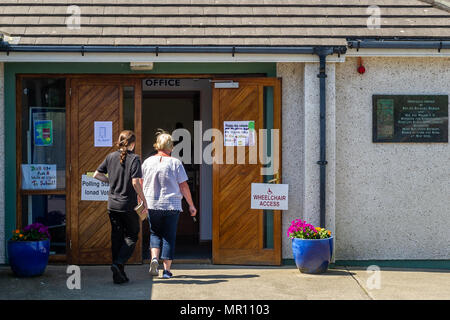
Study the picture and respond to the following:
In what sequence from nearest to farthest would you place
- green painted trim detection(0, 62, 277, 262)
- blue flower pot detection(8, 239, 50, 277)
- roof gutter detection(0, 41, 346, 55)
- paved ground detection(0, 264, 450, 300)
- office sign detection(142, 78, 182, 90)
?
paved ground detection(0, 264, 450, 300), blue flower pot detection(8, 239, 50, 277), roof gutter detection(0, 41, 346, 55), green painted trim detection(0, 62, 277, 262), office sign detection(142, 78, 182, 90)

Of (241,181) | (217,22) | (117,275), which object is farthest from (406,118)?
(117,275)

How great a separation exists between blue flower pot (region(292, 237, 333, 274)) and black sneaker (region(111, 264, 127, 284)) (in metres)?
2.23

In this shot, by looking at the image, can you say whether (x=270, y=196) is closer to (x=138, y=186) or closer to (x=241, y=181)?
(x=241, y=181)

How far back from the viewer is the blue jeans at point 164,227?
7.81 meters

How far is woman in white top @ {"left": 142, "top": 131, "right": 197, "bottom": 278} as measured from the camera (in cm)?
779

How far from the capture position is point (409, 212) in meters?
8.98

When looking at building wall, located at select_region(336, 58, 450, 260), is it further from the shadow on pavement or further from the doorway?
the doorway

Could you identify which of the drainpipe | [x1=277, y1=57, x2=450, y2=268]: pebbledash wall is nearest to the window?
[x1=277, y1=57, x2=450, y2=268]: pebbledash wall

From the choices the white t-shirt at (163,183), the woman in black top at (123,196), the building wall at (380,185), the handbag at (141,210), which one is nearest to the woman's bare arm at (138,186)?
the woman in black top at (123,196)

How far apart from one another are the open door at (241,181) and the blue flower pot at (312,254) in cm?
60

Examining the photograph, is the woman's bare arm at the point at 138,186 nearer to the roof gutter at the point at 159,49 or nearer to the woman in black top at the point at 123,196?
the woman in black top at the point at 123,196

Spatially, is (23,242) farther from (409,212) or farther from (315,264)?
(409,212)
